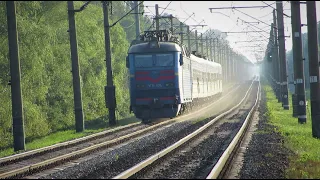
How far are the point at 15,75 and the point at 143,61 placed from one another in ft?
24.8

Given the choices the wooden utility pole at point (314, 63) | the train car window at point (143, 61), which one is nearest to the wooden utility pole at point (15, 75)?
the train car window at point (143, 61)

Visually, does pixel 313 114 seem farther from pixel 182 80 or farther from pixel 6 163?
pixel 6 163

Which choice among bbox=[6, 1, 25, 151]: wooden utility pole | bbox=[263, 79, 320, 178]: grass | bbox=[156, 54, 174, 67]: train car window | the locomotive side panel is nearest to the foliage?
bbox=[6, 1, 25, 151]: wooden utility pole

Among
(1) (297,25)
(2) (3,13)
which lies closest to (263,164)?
(1) (297,25)

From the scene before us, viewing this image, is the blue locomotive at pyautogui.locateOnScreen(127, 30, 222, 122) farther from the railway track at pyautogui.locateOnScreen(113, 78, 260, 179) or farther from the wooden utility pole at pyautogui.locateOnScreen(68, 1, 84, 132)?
the railway track at pyautogui.locateOnScreen(113, 78, 260, 179)

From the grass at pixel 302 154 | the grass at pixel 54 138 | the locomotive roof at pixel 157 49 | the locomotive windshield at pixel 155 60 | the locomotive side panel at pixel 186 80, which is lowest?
the grass at pixel 54 138

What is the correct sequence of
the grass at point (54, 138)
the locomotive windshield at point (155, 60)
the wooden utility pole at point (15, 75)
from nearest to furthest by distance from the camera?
the wooden utility pole at point (15, 75) → the grass at point (54, 138) → the locomotive windshield at point (155, 60)

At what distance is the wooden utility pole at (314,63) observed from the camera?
17516mm

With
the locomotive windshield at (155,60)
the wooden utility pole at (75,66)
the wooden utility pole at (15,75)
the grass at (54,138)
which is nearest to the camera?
the wooden utility pole at (15,75)

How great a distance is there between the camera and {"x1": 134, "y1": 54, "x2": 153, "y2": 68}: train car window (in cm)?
2423

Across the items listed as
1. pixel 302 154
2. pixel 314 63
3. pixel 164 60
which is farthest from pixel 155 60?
pixel 302 154

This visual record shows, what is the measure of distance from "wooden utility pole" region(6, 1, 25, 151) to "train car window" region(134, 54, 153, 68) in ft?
23.7

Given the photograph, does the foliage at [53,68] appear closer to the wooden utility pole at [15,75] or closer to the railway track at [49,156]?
the wooden utility pole at [15,75]

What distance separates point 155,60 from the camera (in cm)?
2423
